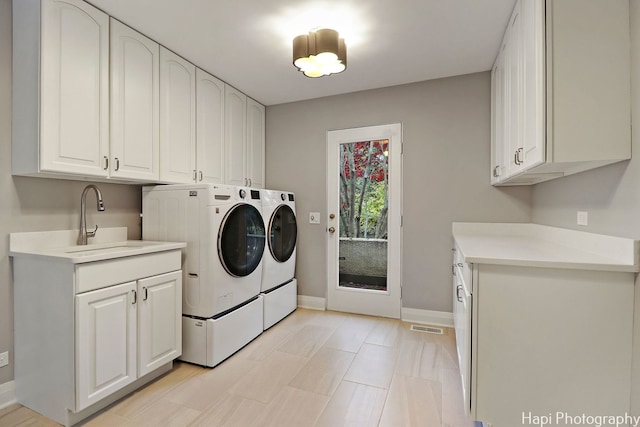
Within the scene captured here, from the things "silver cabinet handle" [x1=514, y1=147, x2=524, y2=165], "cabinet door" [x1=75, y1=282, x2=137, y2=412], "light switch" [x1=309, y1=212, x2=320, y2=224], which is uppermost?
"silver cabinet handle" [x1=514, y1=147, x2=524, y2=165]

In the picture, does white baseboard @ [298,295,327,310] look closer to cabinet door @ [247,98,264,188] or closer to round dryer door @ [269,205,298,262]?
round dryer door @ [269,205,298,262]

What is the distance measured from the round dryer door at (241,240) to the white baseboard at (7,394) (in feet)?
4.41

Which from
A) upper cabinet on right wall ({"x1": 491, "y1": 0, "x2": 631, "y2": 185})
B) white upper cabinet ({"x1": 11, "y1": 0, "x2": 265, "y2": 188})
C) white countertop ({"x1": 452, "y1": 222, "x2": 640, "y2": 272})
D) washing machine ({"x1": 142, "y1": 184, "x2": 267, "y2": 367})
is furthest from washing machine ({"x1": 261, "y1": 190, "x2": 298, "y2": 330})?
upper cabinet on right wall ({"x1": 491, "y1": 0, "x2": 631, "y2": 185})

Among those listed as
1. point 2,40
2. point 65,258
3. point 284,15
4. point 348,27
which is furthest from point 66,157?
point 348,27

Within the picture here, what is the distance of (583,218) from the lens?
5.62 ft

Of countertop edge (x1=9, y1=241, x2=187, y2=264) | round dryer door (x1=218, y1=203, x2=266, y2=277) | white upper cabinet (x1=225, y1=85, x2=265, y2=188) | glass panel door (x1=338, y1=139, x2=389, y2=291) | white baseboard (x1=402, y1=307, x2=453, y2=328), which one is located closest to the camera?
countertop edge (x1=9, y1=241, x2=187, y2=264)

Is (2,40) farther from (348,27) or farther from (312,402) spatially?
(312,402)

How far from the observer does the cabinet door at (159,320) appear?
1891 mm

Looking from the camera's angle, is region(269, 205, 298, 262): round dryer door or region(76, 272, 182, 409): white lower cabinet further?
region(269, 205, 298, 262): round dryer door

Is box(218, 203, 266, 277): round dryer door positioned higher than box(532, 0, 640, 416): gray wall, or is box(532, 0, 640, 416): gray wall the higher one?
box(532, 0, 640, 416): gray wall

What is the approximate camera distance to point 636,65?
4.09ft

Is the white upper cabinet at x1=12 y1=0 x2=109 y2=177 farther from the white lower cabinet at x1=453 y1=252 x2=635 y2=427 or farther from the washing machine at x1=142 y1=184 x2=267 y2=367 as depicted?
the white lower cabinet at x1=453 y1=252 x2=635 y2=427

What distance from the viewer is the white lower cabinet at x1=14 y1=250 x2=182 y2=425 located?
5.16 ft

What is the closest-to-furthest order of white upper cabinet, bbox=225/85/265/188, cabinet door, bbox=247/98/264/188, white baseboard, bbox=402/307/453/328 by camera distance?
white baseboard, bbox=402/307/453/328 < white upper cabinet, bbox=225/85/265/188 < cabinet door, bbox=247/98/264/188
